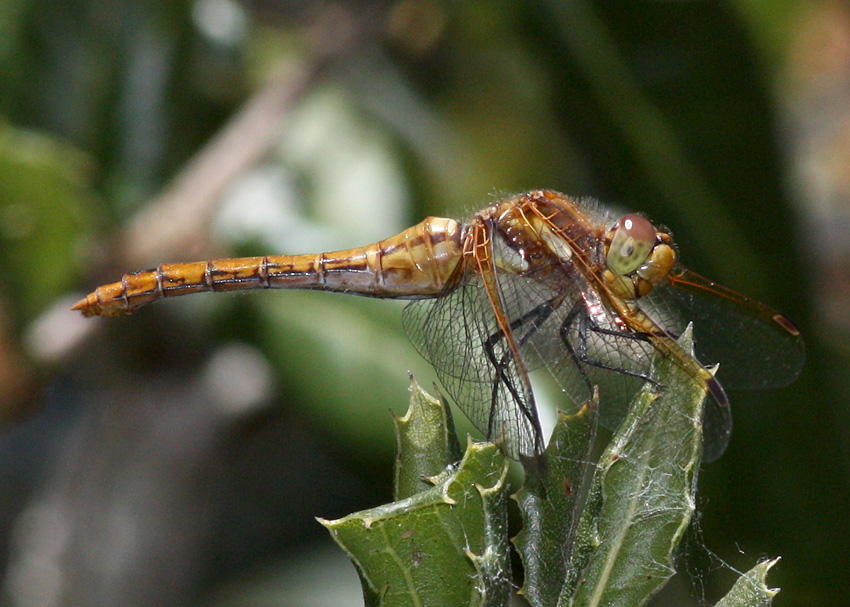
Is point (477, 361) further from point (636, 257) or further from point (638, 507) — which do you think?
point (638, 507)

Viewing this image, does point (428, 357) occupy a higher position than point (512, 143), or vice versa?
point (512, 143)

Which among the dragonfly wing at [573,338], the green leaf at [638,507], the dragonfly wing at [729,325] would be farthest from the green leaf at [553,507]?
the dragonfly wing at [729,325]

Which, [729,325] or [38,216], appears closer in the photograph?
[729,325]

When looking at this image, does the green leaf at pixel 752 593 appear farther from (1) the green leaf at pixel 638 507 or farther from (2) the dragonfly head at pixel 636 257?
(2) the dragonfly head at pixel 636 257

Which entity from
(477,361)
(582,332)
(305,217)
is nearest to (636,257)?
(582,332)

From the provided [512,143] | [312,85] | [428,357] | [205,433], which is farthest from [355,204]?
[428,357]

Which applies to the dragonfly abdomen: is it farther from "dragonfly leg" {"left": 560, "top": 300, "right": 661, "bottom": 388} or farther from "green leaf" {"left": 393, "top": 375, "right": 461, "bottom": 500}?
"green leaf" {"left": 393, "top": 375, "right": 461, "bottom": 500}

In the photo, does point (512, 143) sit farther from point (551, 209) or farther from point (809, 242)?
point (551, 209)
